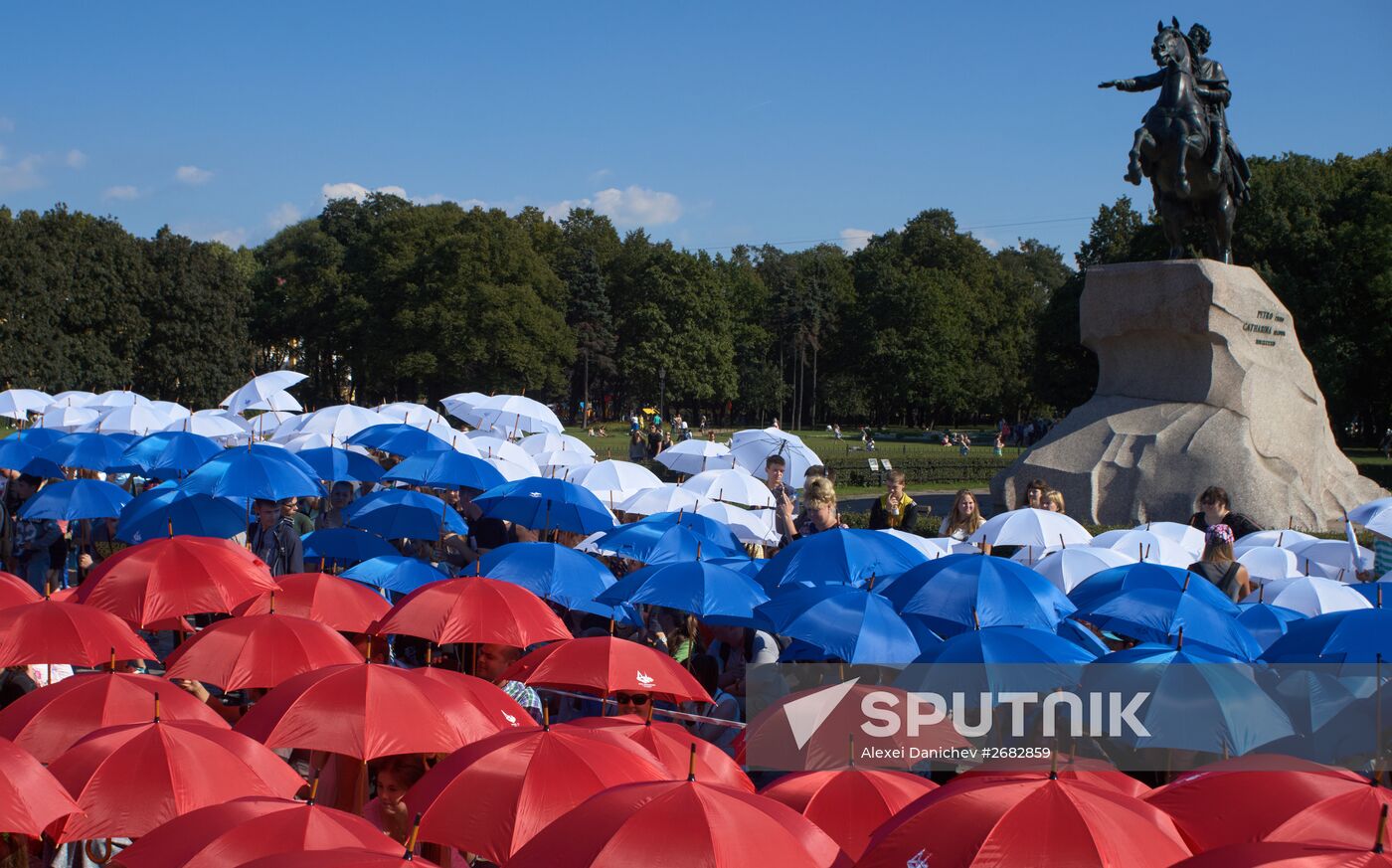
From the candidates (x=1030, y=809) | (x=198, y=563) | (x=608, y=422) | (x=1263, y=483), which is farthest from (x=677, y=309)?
(x=1030, y=809)

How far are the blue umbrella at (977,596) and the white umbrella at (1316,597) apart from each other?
2.11 m

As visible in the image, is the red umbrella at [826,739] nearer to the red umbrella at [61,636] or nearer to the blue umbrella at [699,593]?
the blue umbrella at [699,593]

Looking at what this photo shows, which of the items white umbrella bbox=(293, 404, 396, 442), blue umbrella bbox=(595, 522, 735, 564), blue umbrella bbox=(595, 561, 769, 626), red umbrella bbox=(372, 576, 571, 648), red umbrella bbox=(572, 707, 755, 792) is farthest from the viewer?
white umbrella bbox=(293, 404, 396, 442)

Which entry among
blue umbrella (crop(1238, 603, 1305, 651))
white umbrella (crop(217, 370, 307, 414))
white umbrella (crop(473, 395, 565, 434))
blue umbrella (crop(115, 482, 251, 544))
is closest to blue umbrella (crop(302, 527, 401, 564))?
blue umbrella (crop(115, 482, 251, 544))

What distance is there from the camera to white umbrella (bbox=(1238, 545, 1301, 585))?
1073 cm

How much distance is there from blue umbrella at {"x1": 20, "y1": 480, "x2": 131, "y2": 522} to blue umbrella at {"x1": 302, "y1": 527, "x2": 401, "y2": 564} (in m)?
2.39

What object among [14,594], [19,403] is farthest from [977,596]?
[19,403]

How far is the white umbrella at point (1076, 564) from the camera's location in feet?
32.4

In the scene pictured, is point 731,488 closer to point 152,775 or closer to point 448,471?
point 448,471

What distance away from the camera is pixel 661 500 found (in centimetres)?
1315

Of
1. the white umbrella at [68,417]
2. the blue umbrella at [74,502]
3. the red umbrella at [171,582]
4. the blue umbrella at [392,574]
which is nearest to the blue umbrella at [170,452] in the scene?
the blue umbrella at [74,502]

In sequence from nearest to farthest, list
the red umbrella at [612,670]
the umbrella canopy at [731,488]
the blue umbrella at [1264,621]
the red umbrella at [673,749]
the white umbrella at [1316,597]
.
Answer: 1. the red umbrella at [673,749]
2. the red umbrella at [612,670]
3. the blue umbrella at [1264,621]
4. the white umbrella at [1316,597]
5. the umbrella canopy at [731,488]

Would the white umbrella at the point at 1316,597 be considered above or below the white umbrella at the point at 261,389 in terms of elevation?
below

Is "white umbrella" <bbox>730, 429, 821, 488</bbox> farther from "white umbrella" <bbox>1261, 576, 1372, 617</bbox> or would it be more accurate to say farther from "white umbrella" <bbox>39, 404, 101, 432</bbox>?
"white umbrella" <bbox>39, 404, 101, 432</bbox>
